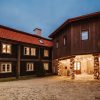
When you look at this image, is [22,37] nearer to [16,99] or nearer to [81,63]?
[81,63]

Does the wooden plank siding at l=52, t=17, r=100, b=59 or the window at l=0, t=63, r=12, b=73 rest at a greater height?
the wooden plank siding at l=52, t=17, r=100, b=59

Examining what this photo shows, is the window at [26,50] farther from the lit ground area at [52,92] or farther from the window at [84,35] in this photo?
the lit ground area at [52,92]

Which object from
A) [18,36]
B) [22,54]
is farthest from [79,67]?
[18,36]

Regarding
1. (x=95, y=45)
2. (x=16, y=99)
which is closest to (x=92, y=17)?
(x=95, y=45)

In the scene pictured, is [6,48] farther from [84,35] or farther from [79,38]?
[84,35]

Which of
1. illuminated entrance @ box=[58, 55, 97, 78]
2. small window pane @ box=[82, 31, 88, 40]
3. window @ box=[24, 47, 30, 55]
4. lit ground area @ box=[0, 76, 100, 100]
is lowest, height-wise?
lit ground area @ box=[0, 76, 100, 100]

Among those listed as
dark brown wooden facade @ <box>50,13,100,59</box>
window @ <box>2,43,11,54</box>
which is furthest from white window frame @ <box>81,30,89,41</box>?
window @ <box>2,43,11,54</box>

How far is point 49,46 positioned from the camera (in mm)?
29391

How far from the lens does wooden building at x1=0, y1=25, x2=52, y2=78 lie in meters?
22.1

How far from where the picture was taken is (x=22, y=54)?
2467cm

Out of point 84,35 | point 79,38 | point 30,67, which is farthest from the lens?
point 30,67

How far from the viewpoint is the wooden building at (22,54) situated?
2206 centimetres

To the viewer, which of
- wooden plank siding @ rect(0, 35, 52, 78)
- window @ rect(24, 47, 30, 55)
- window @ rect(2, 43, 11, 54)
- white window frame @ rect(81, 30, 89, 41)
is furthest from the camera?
window @ rect(24, 47, 30, 55)

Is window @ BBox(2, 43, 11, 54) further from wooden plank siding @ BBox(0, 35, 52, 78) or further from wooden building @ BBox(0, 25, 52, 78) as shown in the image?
wooden plank siding @ BBox(0, 35, 52, 78)
